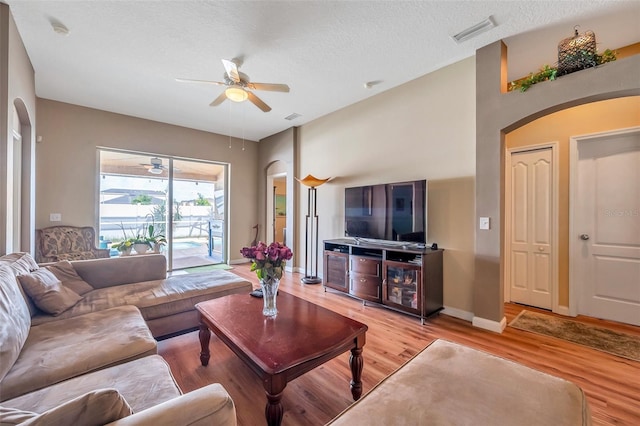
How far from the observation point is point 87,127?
14.4ft

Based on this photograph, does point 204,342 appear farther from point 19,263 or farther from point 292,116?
point 292,116

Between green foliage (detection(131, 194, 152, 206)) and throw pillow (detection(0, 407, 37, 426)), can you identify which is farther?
green foliage (detection(131, 194, 152, 206))

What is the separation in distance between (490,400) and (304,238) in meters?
4.27

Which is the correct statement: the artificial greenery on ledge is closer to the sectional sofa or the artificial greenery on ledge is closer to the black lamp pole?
the black lamp pole

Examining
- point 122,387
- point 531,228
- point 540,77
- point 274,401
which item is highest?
point 540,77

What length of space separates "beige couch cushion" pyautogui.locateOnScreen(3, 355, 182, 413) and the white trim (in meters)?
2.84

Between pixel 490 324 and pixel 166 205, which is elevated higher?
pixel 166 205

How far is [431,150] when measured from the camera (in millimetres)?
3291

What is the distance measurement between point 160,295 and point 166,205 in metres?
3.38

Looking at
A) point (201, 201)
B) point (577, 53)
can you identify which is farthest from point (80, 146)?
point (577, 53)

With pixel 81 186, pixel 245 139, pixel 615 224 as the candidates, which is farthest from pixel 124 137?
pixel 615 224

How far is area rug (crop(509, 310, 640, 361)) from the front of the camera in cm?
232

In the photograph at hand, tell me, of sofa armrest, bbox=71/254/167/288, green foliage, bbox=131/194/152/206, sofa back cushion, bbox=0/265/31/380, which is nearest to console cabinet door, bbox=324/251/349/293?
sofa armrest, bbox=71/254/167/288

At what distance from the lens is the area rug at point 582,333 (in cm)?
232
